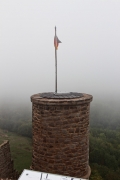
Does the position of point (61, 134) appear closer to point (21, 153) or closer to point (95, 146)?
point (21, 153)

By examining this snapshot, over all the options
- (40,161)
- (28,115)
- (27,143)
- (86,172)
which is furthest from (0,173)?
(28,115)

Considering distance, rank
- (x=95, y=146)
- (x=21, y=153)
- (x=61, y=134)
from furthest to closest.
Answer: (x=95, y=146), (x=21, y=153), (x=61, y=134)

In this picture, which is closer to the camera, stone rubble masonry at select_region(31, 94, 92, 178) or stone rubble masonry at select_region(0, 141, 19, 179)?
stone rubble masonry at select_region(31, 94, 92, 178)

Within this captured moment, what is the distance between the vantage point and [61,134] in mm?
7023

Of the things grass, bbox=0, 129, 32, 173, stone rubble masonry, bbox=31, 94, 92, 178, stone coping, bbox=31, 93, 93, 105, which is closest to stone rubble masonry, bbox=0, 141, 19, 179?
stone rubble masonry, bbox=31, 94, 92, 178

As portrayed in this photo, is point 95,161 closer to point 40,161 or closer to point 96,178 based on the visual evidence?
point 96,178

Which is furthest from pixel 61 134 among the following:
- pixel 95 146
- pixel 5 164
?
pixel 95 146

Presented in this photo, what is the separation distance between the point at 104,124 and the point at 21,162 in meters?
31.6

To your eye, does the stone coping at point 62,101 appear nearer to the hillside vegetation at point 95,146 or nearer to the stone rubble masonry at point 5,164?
the stone rubble masonry at point 5,164

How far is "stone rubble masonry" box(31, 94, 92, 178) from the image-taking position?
6996 millimetres

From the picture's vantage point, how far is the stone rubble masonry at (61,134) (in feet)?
23.0

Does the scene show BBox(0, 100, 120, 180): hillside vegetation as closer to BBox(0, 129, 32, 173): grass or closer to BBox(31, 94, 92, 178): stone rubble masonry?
BBox(0, 129, 32, 173): grass

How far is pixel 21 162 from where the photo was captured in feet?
84.6

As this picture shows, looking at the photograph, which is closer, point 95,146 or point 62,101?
point 62,101
